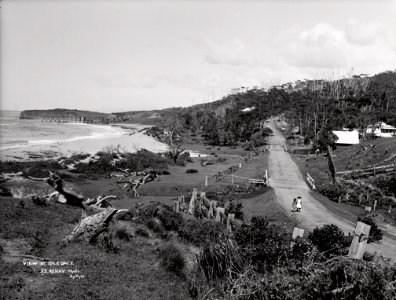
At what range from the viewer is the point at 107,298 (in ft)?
30.5

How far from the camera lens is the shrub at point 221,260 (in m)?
10.6

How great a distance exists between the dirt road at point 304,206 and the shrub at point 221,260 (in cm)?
Result: 479

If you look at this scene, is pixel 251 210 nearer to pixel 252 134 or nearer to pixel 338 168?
pixel 338 168

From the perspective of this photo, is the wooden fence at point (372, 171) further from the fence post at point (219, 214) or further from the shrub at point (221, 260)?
the shrub at point (221, 260)

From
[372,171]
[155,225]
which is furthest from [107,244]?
[372,171]

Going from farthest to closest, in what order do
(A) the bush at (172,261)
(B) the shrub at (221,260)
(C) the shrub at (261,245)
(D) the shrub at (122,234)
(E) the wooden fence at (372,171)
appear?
(E) the wooden fence at (372,171) → (D) the shrub at (122,234) → (A) the bush at (172,261) → (C) the shrub at (261,245) → (B) the shrub at (221,260)

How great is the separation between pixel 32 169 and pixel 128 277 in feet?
113

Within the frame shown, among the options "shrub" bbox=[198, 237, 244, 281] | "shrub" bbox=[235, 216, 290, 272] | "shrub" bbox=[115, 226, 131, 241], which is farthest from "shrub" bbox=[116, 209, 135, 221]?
"shrub" bbox=[198, 237, 244, 281]

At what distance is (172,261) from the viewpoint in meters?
12.5

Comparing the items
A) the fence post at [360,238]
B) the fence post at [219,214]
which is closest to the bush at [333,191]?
the fence post at [219,214]

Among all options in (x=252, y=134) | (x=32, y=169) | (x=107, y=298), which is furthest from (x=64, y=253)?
(x=252, y=134)

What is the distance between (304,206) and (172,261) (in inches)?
625

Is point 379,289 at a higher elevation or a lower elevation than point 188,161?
higher

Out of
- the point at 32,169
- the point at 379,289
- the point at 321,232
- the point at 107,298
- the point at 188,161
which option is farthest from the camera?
the point at 188,161
